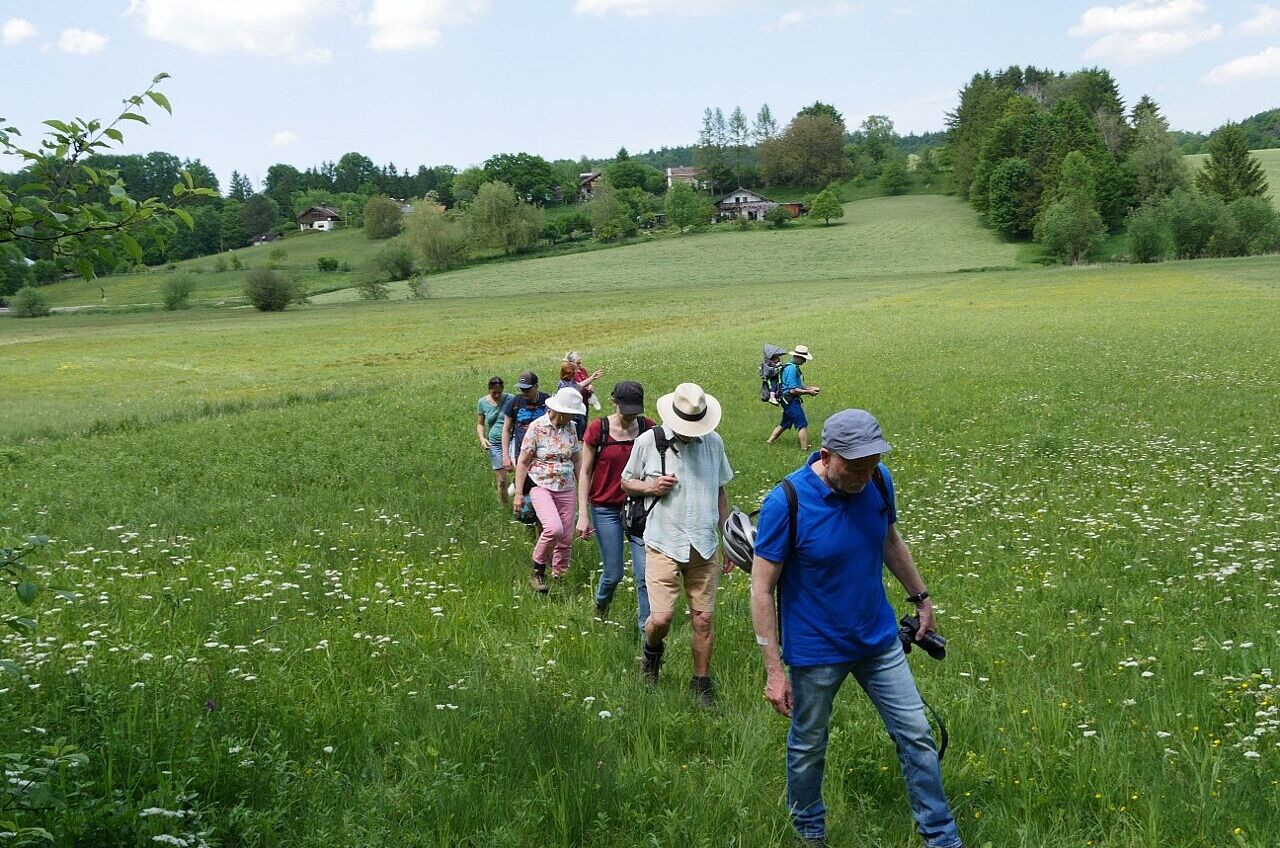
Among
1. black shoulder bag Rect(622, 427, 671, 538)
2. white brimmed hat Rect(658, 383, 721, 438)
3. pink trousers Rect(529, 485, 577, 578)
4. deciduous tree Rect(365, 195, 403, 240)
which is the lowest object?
pink trousers Rect(529, 485, 577, 578)

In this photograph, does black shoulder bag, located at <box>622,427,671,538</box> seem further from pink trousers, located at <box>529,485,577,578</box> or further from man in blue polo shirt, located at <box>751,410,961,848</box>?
man in blue polo shirt, located at <box>751,410,961,848</box>

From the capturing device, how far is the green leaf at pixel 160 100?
3.41 meters

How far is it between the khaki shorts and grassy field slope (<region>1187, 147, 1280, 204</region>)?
109746mm

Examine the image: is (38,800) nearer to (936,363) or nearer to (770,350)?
(770,350)

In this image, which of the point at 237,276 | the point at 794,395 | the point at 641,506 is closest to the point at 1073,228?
the point at 794,395

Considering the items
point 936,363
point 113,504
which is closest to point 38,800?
point 113,504

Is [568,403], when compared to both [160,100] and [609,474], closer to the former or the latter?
[609,474]

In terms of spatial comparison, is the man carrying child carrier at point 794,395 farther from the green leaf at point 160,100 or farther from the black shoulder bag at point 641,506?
the green leaf at point 160,100

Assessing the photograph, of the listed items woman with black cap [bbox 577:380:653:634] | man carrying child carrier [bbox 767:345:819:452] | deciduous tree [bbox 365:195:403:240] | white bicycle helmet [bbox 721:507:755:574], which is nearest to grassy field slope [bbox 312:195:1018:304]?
deciduous tree [bbox 365:195:403:240]

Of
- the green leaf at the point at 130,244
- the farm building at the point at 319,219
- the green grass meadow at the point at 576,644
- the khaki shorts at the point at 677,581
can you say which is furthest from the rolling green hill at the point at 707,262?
the green leaf at the point at 130,244

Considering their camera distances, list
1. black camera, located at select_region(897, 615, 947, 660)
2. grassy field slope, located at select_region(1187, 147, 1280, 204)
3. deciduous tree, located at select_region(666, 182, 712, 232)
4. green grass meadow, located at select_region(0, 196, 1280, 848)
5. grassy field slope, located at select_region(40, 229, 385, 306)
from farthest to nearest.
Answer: deciduous tree, located at select_region(666, 182, 712, 232) < grassy field slope, located at select_region(1187, 147, 1280, 204) < grassy field slope, located at select_region(40, 229, 385, 306) < black camera, located at select_region(897, 615, 947, 660) < green grass meadow, located at select_region(0, 196, 1280, 848)

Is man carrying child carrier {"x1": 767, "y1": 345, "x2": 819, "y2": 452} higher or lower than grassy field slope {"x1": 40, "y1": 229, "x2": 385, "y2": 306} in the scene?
lower

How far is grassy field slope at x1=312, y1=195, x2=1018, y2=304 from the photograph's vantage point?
278 feet

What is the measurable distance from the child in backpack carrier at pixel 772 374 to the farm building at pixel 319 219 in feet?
549
